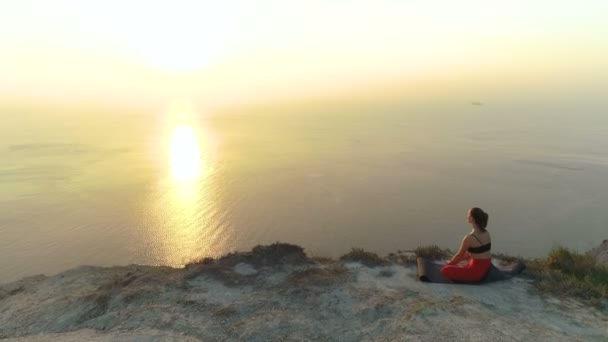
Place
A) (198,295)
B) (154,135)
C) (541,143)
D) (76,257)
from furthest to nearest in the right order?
(154,135)
(541,143)
(76,257)
(198,295)

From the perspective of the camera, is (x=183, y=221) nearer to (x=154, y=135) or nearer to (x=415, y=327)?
(x=415, y=327)

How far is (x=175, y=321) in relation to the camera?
734cm

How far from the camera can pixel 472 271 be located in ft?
27.3

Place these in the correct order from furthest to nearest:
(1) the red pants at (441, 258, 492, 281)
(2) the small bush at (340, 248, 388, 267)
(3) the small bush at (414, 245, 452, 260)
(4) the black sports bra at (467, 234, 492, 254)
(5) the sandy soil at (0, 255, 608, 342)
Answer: (3) the small bush at (414, 245, 452, 260), (2) the small bush at (340, 248, 388, 267), (1) the red pants at (441, 258, 492, 281), (4) the black sports bra at (467, 234, 492, 254), (5) the sandy soil at (0, 255, 608, 342)

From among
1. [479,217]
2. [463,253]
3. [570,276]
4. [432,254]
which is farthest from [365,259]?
[570,276]

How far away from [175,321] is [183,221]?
1557cm

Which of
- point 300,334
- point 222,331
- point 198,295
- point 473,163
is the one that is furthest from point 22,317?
point 473,163

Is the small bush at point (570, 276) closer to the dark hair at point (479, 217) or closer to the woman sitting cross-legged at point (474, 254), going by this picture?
the woman sitting cross-legged at point (474, 254)

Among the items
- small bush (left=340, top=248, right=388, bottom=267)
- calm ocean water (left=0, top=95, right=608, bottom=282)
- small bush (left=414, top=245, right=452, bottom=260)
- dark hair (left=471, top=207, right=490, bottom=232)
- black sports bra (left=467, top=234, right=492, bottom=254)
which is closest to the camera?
dark hair (left=471, top=207, right=490, bottom=232)

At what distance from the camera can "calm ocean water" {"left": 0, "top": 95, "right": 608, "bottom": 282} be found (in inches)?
760

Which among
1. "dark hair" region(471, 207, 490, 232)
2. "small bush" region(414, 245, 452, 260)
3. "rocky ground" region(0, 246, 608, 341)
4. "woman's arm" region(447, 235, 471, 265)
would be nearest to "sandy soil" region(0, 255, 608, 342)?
"rocky ground" region(0, 246, 608, 341)

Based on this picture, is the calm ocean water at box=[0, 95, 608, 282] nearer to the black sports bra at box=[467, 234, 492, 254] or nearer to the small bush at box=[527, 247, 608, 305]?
the small bush at box=[527, 247, 608, 305]

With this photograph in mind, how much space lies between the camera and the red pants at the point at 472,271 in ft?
27.2

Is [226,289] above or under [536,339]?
under
